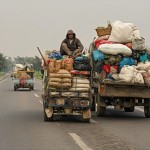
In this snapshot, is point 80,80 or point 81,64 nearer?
point 80,80

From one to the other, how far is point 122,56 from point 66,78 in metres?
2.79

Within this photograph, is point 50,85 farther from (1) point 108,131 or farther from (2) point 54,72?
(1) point 108,131

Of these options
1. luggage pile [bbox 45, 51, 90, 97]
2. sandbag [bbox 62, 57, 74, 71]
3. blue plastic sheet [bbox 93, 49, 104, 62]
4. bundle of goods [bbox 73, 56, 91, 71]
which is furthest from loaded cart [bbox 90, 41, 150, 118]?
sandbag [bbox 62, 57, 74, 71]

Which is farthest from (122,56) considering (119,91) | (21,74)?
(21,74)

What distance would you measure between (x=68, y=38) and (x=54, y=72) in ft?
6.49

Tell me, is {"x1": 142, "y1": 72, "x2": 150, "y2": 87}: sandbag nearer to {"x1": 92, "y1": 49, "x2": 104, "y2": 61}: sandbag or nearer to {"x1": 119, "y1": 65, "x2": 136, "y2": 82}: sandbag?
{"x1": 119, "y1": 65, "x2": 136, "y2": 82}: sandbag

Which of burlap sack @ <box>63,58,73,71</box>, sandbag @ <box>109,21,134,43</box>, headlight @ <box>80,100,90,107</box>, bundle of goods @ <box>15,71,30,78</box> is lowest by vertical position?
headlight @ <box>80,100,90,107</box>

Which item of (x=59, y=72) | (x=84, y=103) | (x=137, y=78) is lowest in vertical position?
(x=84, y=103)

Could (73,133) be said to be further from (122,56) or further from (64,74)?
(122,56)

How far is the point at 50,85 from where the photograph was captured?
1514 cm

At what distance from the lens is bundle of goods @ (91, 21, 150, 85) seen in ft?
54.1

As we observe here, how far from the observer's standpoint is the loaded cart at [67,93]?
1509 cm

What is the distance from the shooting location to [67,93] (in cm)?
1521

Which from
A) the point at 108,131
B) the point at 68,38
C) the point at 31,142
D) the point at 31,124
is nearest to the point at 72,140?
the point at 31,142
